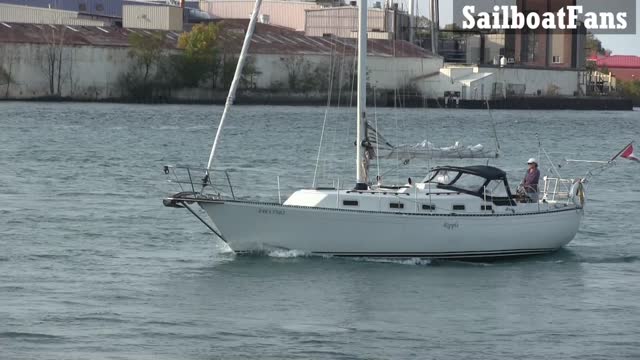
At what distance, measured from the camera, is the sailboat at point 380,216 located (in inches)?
1178

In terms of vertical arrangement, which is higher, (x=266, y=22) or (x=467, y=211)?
(x=266, y=22)

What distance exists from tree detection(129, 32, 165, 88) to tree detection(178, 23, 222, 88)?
242 centimetres

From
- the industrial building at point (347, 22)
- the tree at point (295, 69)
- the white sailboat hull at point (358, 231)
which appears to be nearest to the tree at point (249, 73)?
the tree at point (295, 69)

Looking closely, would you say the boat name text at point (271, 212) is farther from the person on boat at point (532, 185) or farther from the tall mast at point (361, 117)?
the person on boat at point (532, 185)

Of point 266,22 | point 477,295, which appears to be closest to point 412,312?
point 477,295

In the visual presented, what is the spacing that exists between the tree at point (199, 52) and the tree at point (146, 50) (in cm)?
242

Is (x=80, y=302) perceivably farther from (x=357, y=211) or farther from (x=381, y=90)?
(x=381, y=90)

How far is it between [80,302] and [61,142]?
47.6m

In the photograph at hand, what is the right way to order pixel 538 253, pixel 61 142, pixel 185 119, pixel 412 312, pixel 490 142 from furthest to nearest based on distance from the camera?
pixel 185 119, pixel 490 142, pixel 61 142, pixel 538 253, pixel 412 312

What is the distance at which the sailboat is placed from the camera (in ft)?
98.2

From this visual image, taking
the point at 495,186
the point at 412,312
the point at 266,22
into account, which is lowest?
the point at 412,312

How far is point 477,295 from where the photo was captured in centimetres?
2838

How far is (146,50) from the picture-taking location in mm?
130375

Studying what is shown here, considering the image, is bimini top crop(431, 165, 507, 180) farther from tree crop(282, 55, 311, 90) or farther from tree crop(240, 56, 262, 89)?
tree crop(282, 55, 311, 90)
